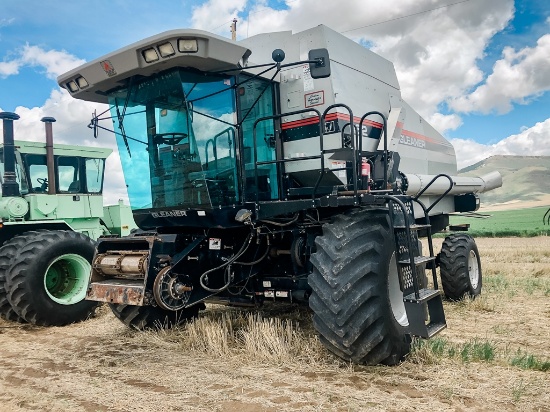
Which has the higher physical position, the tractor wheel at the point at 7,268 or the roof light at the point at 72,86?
the roof light at the point at 72,86

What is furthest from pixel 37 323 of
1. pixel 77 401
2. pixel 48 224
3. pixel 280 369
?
pixel 280 369

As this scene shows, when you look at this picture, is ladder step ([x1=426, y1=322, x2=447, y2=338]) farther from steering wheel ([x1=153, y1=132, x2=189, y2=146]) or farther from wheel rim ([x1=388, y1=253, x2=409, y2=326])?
steering wheel ([x1=153, y1=132, x2=189, y2=146])

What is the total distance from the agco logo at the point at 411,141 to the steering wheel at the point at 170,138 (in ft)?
11.8

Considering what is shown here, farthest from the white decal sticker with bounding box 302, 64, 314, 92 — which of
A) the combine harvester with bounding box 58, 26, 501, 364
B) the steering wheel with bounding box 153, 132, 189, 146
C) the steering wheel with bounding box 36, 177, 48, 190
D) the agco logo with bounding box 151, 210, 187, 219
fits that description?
the steering wheel with bounding box 36, 177, 48, 190

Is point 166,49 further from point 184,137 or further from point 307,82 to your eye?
point 307,82

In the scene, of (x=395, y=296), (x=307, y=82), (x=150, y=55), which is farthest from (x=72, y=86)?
(x=395, y=296)

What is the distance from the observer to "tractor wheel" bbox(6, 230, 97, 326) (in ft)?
22.1

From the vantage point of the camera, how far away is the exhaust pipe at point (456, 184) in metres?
7.30

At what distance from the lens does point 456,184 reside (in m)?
8.80

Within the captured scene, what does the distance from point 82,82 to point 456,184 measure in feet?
20.5

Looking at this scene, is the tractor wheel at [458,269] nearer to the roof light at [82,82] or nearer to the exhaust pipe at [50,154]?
the roof light at [82,82]

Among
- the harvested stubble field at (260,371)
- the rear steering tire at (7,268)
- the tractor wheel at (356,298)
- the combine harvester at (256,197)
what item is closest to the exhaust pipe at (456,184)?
the combine harvester at (256,197)

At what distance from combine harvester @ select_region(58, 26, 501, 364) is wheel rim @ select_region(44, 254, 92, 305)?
193 centimetres

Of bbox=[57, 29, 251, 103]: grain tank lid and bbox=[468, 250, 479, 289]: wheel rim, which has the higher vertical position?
bbox=[57, 29, 251, 103]: grain tank lid
